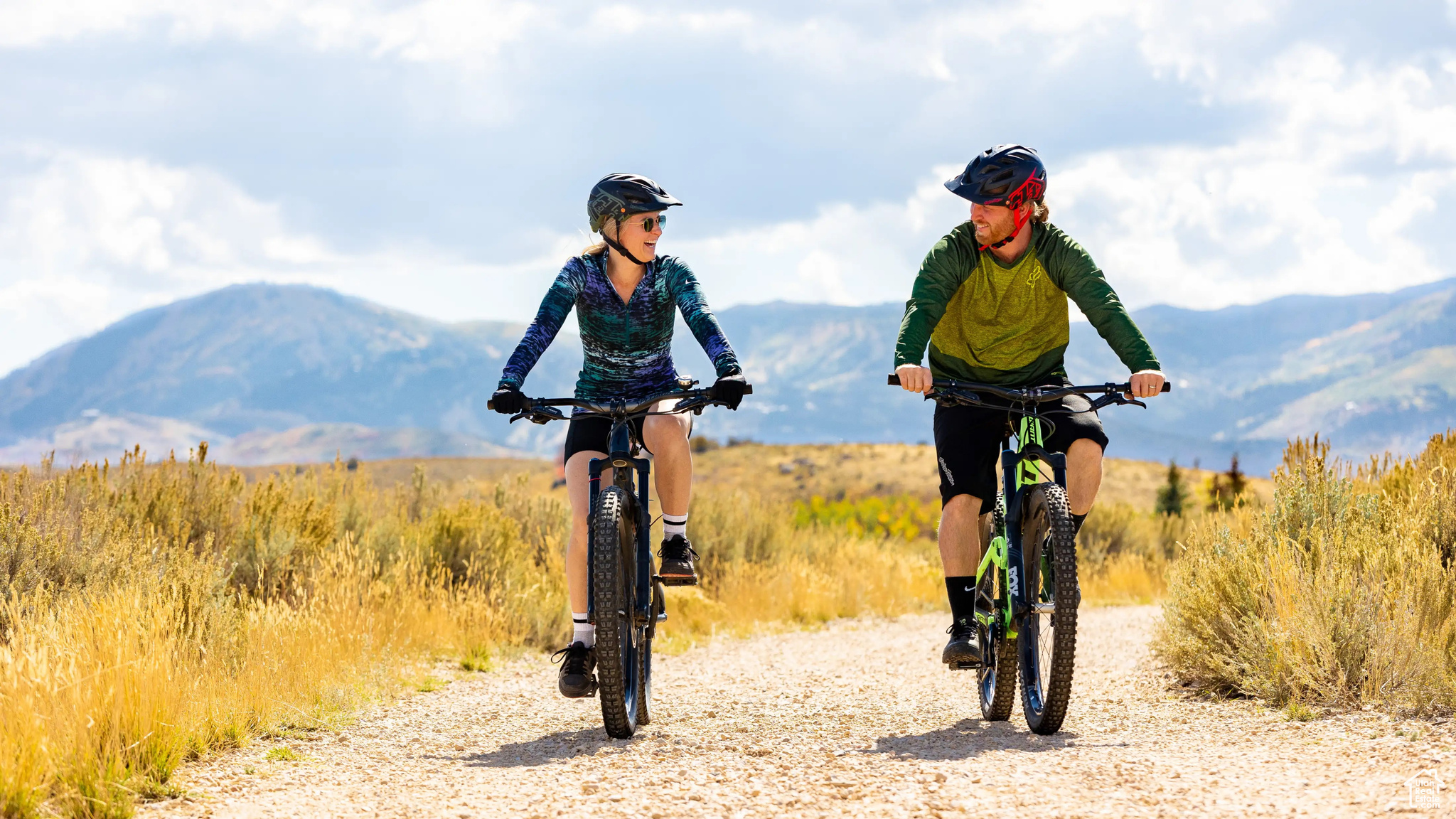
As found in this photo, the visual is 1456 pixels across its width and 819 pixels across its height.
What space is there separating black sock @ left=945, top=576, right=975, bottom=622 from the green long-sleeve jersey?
874 mm

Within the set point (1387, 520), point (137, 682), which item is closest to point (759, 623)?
point (1387, 520)

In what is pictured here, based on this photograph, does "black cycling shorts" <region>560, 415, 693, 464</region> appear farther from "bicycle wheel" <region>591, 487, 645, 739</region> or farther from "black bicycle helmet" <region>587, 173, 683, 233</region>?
"black bicycle helmet" <region>587, 173, 683, 233</region>

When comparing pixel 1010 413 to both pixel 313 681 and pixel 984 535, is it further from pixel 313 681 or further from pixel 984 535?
pixel 313 681

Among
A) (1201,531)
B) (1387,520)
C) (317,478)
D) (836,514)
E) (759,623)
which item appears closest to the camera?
(1387,520)

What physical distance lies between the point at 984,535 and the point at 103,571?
4.13m

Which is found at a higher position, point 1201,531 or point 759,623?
point 1201,531

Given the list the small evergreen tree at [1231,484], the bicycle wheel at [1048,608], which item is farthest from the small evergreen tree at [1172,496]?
the bicycle wheel at [1048,608]

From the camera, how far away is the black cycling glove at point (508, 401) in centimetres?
475

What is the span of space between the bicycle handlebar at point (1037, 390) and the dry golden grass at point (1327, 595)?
4.56 feet

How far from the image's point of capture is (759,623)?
10.2 metres

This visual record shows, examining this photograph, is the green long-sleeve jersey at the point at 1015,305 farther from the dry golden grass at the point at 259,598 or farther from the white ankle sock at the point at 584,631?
the dry golden grass at the point at 259,598

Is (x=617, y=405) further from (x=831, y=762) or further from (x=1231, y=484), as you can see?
(x=1231, y=484)

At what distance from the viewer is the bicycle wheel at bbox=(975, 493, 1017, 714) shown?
4820 millimetres

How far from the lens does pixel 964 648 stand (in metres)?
5.00
